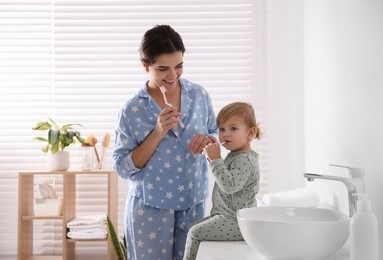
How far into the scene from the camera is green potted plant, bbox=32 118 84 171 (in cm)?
379

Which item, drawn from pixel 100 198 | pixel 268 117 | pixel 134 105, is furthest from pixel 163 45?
pixel 100 198

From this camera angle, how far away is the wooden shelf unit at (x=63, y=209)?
3.79m

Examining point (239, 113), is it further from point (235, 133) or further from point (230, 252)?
point (230, 252)

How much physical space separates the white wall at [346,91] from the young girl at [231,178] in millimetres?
314

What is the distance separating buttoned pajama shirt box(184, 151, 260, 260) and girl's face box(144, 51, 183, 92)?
40 cm

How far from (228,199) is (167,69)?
542 millimetres

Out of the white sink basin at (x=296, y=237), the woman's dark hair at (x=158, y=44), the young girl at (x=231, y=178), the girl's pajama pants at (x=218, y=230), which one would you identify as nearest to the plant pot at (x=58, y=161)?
the woman's dark hair at (x=158, y=44)

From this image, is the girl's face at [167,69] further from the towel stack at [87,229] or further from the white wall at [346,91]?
the towel stack at [87,229]

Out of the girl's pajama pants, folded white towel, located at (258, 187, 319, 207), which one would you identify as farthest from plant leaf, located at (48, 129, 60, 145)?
the girl's pajama pants

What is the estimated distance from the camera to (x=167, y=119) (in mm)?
2160

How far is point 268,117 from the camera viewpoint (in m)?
3.86

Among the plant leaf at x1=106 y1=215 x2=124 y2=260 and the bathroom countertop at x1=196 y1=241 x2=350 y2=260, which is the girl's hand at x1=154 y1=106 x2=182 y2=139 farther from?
the plant leaf at x1=106 y1=215 x2=124 y2=260

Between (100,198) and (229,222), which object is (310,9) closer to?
(229,222)

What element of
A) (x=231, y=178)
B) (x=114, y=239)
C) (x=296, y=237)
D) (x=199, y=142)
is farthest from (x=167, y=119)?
(x=114, y=239)
